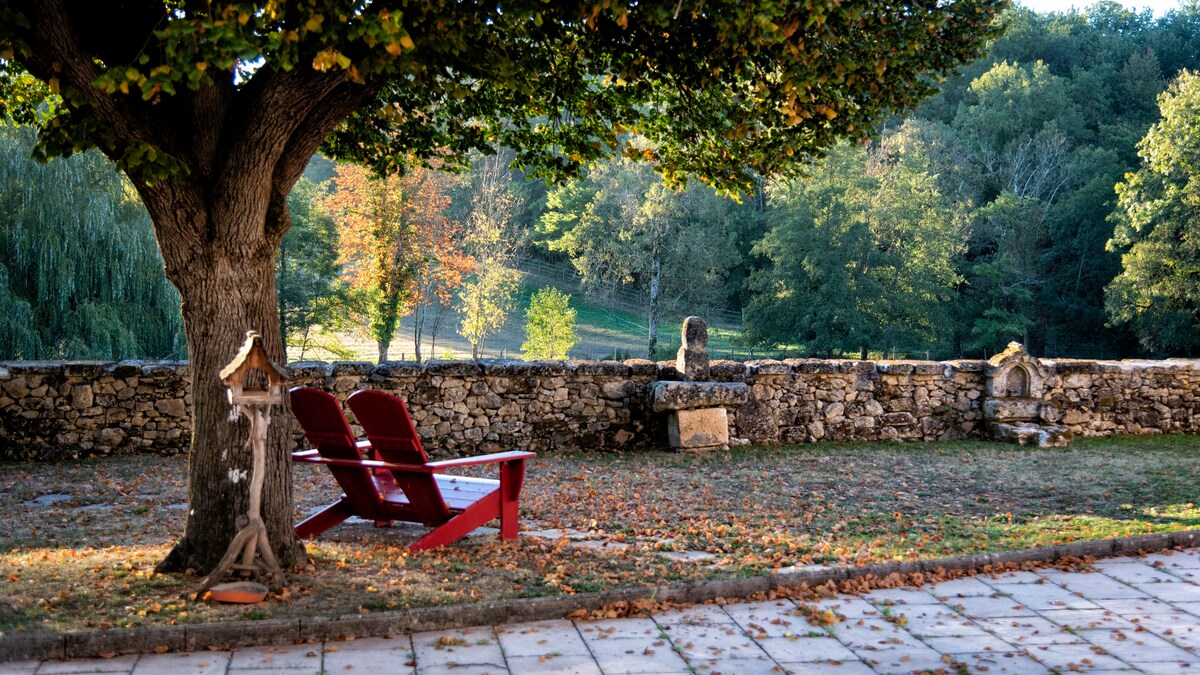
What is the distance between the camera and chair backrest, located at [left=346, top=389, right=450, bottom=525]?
6.11 m

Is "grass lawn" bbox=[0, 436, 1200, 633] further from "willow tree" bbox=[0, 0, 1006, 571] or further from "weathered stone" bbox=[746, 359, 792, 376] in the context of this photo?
"weathered stone" bbox=[746, 359, 792, 376]

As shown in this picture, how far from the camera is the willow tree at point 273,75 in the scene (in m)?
4.98

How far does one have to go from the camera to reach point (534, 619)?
510 cm

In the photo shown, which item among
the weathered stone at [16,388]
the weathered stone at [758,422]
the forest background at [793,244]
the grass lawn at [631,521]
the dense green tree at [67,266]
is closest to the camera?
the grass lawn at [631,521]

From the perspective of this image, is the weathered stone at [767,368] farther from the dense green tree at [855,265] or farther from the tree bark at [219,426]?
the dense green tree at [855,265]

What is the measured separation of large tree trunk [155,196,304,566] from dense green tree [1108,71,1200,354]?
94.6 ft

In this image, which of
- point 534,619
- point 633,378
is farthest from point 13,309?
point 534,619

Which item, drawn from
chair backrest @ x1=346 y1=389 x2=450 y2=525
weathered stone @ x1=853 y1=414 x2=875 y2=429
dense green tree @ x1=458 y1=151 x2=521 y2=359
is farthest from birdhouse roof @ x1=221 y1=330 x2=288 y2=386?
dense green tree @ x1=458 y1=151 x2=521 y2=359

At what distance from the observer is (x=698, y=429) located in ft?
37.9

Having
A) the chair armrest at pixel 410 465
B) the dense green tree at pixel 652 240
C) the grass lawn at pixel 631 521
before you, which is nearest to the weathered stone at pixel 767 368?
the grass lawn at pixel 631 521

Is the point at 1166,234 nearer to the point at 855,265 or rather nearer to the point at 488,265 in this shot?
the point at 855,265

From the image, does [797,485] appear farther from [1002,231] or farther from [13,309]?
[1002,231]

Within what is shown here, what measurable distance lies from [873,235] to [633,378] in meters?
31.2

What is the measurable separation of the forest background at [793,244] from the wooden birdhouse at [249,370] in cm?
1363
